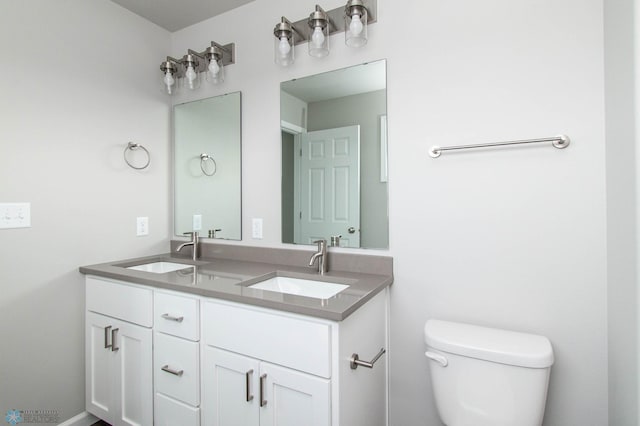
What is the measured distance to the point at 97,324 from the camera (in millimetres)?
1740

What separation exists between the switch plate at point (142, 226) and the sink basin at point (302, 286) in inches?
40.3

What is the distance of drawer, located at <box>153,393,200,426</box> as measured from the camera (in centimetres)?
140

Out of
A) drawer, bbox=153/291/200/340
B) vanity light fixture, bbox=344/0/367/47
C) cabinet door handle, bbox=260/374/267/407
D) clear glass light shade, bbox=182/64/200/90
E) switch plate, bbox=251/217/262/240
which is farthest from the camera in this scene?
clear glass light shade, bbox=182/64/200/90

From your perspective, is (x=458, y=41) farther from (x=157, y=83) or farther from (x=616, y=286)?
(x=157, y=83)

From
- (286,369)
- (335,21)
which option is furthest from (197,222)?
(335,21)

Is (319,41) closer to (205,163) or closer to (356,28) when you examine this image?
(356,28)

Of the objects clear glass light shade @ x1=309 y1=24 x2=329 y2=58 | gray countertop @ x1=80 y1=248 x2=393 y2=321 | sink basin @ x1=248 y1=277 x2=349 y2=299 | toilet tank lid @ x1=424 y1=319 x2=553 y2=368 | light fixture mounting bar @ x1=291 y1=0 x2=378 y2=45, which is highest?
light fixture mounting bar @ x1=291 y1=0 x2=378 y2=45

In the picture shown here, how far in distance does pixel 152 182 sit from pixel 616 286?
2.39m

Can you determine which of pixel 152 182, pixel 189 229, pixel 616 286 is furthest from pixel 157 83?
pixel 616 286

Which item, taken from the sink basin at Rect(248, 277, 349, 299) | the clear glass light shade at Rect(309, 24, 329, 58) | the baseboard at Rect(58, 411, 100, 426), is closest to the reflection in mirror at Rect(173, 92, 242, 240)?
the sink basin at Rect(248, 277, 349, 299)

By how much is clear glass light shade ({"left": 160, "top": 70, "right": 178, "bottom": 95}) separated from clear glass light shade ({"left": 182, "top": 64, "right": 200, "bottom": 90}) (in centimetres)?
9

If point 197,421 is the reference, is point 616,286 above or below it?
above

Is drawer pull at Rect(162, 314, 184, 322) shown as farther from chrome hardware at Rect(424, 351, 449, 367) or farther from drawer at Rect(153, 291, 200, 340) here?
chrome hardware at Rect(424, 351, 449, 367)

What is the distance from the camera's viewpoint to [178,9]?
6.59ft
